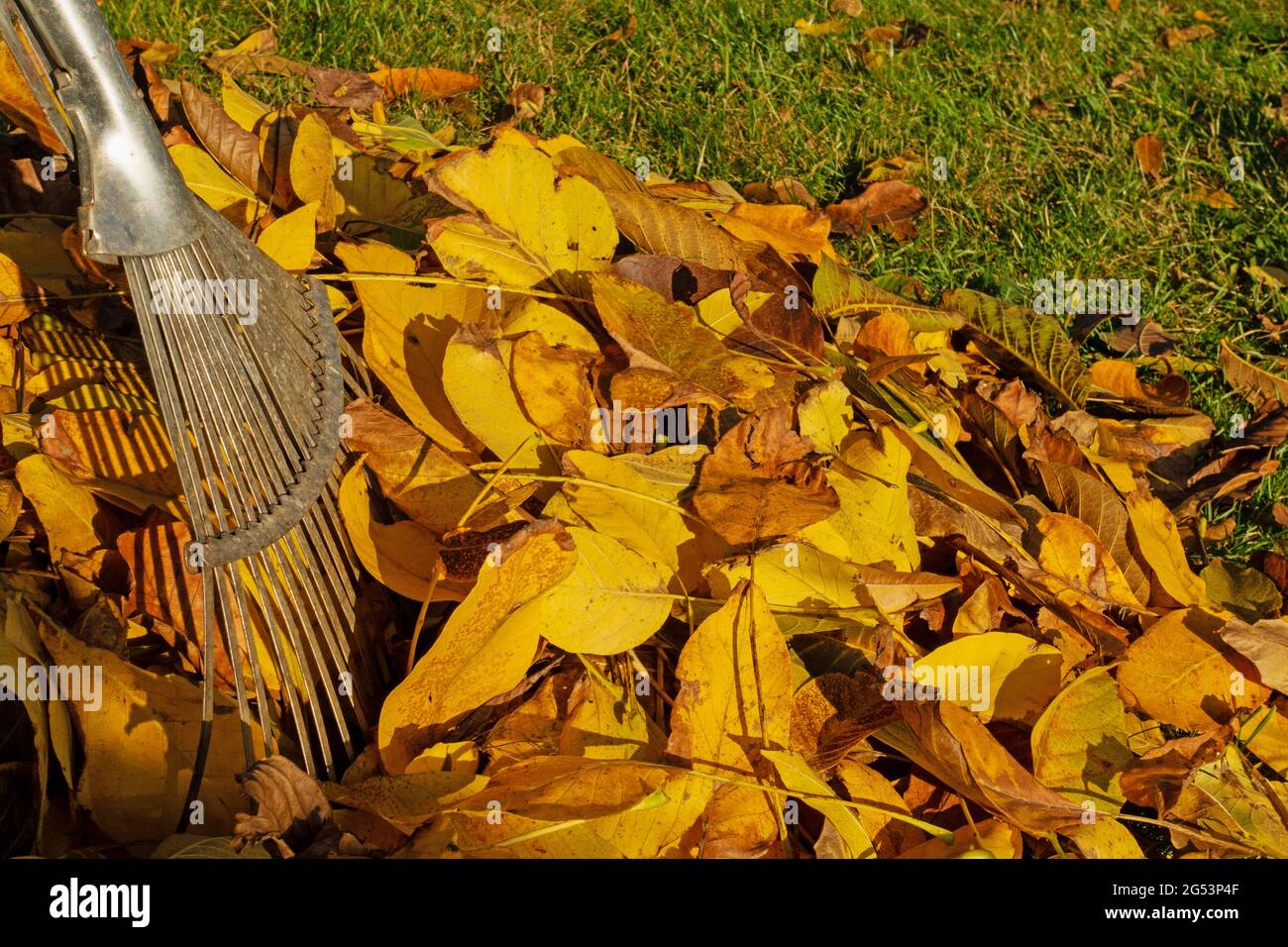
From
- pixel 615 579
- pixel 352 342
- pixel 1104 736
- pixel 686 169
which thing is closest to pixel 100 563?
pixel 352 342

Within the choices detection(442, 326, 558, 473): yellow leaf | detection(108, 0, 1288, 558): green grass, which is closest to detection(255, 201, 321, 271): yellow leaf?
detection(442, 326, 558, 473): yellow leaf

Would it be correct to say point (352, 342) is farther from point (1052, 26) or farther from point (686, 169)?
point (1052, 26)

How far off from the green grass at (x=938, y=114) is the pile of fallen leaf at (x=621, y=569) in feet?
2.06

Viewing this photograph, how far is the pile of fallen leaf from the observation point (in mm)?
1258

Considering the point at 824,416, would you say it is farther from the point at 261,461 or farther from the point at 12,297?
the point at 12,297

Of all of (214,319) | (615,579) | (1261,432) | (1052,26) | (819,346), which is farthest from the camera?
(1052,26)

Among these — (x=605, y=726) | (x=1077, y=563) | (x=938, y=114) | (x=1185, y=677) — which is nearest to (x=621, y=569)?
(x=605, y=726)

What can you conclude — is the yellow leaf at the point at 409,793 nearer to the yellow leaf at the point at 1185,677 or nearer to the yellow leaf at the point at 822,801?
the yellow leaf at the point at 822,801

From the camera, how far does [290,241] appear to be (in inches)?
61.4

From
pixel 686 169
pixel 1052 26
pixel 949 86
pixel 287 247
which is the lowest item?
pixel 287 247

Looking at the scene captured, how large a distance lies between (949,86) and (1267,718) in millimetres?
1741

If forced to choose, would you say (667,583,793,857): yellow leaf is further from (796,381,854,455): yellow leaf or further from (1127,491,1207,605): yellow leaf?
(1127,491,1207,605): yellow leaf

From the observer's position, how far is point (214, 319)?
1.23 meters

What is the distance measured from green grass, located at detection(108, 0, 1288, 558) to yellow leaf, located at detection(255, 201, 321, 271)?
3.19 feet
